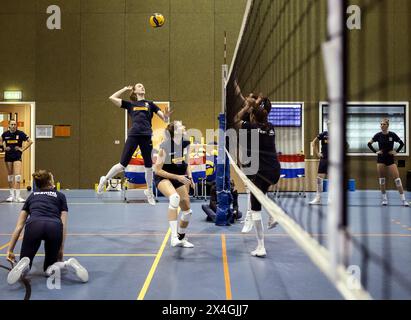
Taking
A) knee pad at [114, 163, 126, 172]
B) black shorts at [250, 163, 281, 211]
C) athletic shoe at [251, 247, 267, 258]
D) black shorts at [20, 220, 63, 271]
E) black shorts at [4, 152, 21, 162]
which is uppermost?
black shorts at [4, 152, 21, 162]

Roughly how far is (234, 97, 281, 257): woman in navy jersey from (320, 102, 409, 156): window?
905 cm

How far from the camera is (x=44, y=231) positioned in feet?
13.9

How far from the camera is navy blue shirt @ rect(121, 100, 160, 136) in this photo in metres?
7.92

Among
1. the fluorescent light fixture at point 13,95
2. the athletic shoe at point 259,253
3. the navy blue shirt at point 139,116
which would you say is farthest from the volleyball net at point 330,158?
the fluorescent light fixture at point 13,95

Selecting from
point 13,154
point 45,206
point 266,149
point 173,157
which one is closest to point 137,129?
point 173,157

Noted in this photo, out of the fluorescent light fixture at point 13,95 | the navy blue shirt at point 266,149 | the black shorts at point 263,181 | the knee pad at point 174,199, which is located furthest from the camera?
the fluorescent light fixture at point 13,95

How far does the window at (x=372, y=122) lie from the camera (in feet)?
46.5

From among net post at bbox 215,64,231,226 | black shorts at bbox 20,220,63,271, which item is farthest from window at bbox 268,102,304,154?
black shorts at bbox 20,220,63,271

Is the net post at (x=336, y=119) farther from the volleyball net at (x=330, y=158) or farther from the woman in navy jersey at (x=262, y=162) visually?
the woman in navy jersey at (x=262, y=162)

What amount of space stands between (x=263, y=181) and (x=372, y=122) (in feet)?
33.6

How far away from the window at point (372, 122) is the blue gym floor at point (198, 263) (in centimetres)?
591

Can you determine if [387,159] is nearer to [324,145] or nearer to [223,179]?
[324,145]

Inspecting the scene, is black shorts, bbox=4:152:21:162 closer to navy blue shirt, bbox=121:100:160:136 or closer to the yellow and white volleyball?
navy blue shirt, bbox=121:100:160:136

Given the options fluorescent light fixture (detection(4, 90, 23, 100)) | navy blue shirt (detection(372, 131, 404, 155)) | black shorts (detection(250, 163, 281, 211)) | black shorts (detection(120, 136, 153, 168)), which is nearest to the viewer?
black shorts (detection(250, 163, 281, 211))
